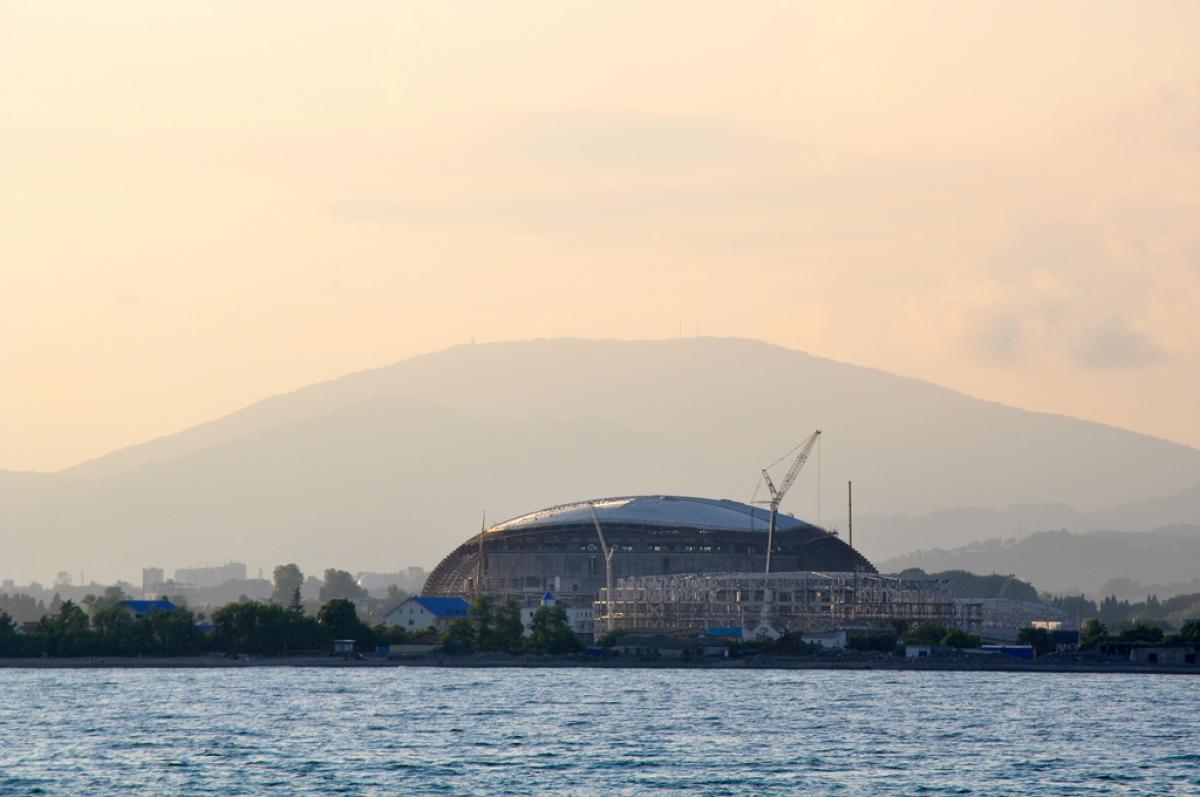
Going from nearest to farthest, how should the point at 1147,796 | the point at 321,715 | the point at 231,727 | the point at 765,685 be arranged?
the point at 1147,796
the point at 231,727
the point at 321,715
the point at 765,685

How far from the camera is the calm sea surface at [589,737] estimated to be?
10281 cm

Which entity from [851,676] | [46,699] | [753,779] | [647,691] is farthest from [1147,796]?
[851,676]

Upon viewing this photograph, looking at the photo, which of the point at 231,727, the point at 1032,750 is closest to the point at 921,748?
the point at 1032,750

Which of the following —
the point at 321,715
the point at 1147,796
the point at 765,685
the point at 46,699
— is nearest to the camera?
the point at 1147,796

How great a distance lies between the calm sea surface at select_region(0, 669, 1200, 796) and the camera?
337 feet

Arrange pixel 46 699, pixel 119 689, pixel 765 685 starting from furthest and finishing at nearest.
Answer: pixel 765 685, pixel 119 689, pixel 46 699

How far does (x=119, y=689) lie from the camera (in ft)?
556

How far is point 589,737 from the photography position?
124625 mm

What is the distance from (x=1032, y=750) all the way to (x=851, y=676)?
259 feet

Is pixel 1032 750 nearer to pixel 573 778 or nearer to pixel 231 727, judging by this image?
pixel 573 778

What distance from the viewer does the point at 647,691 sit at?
169 m

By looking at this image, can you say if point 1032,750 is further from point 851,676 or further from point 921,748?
point 851,676

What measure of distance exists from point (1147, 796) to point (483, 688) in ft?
Answer: 267

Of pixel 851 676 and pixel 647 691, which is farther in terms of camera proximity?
pixel 851 676
